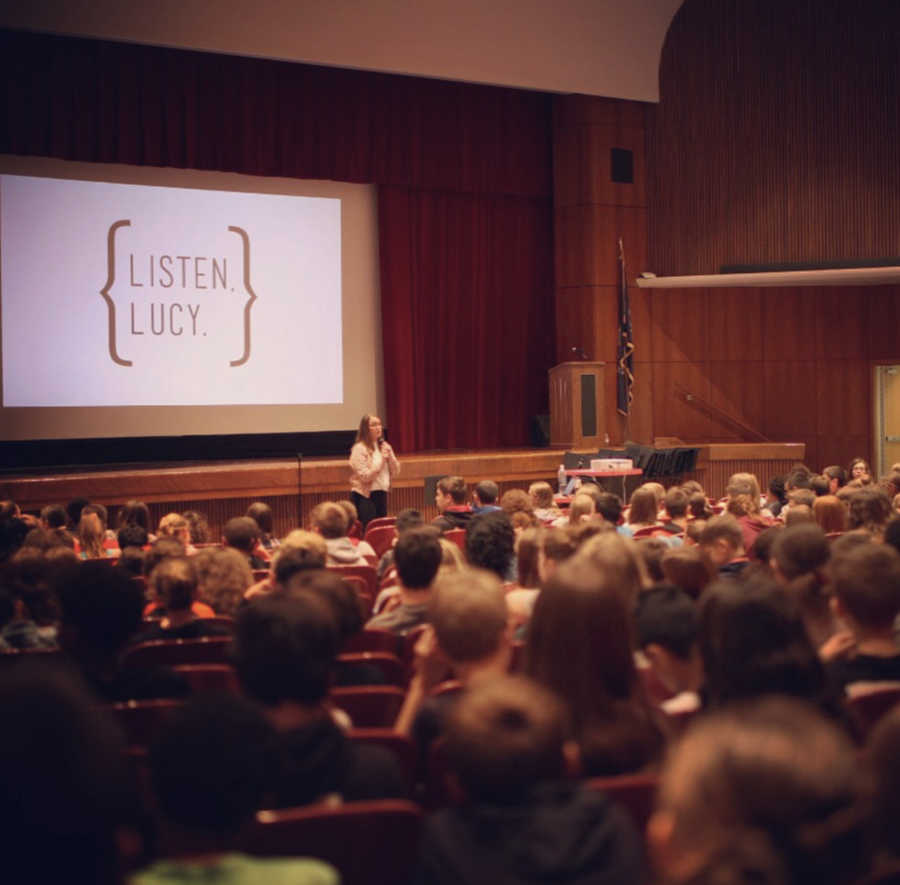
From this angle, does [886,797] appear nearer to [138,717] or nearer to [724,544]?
[138,717]

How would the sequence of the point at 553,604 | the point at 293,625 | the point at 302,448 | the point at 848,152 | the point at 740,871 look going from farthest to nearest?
the point at 848,152 → the point at 302,448 → the point at 553,604 → the point at 293,625 → the point at 740,871

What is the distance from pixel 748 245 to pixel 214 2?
6966 millimetres

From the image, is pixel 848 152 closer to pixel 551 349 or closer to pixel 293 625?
pixel 551 349

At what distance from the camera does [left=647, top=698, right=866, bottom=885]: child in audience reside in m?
1.31

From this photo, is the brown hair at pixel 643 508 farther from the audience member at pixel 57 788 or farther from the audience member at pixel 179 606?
the audience member at pixel 57 788

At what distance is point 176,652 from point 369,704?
36.5 inches

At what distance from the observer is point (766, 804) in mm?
1325

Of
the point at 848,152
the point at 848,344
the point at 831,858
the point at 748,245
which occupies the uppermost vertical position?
the point at 848,152

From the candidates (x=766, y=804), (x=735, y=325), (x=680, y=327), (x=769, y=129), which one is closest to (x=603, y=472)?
(x=680, y=327)

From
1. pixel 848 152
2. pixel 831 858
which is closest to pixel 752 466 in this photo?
pixel 848 152

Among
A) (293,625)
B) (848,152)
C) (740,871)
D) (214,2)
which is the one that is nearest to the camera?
Result: (740,871)

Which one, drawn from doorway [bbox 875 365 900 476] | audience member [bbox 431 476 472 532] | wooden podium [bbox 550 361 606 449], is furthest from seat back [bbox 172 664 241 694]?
doorway [bbox 875 365 900 476]

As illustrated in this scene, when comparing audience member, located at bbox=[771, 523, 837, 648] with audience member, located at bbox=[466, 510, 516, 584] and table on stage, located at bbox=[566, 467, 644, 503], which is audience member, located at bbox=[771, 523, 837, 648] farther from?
table on stage, located at bbox=[566, 467, 644, 503]

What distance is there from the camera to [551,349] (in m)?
14.8
